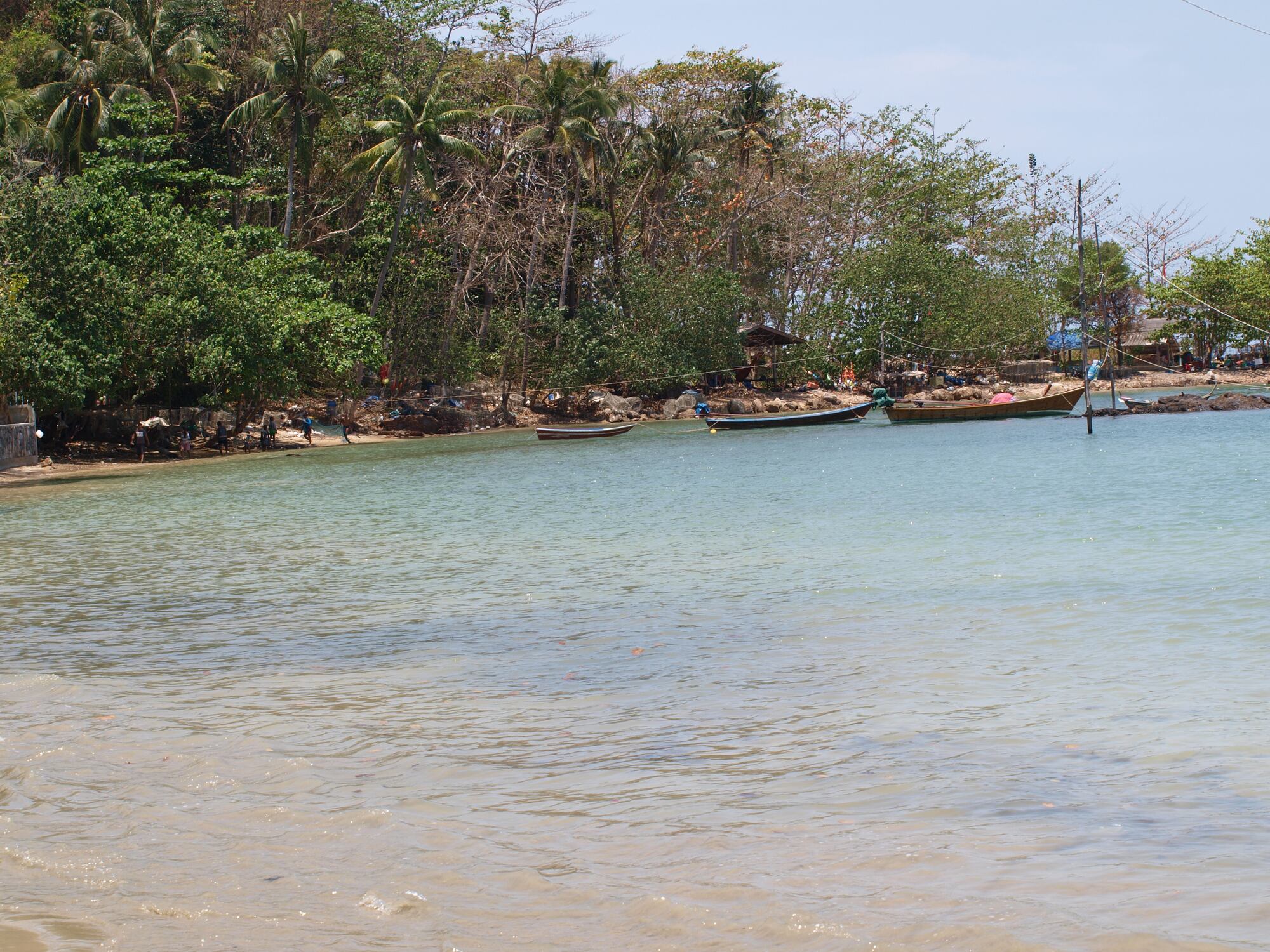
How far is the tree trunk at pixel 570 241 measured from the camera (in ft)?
146

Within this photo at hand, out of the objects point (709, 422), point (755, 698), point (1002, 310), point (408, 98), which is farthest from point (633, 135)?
point (755, 698)

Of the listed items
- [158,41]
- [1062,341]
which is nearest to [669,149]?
[158,41]

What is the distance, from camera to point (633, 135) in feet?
157

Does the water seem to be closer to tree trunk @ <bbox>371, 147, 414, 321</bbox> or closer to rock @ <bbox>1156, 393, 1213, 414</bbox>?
rock @ <bbox>1156, 393, 1213, 414</bbox>

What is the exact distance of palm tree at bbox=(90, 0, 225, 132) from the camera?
37.5 metres

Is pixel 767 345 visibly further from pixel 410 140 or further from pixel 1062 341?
pixel 1062 341

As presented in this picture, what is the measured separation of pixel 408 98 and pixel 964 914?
3954 cm

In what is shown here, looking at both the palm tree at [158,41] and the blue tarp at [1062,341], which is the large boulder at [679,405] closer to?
the palm tree at [158,41]

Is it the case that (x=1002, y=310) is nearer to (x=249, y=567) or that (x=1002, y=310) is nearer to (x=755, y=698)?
(x=249, y=567)

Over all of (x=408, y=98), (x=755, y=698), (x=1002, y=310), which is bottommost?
(x=755, y=698)

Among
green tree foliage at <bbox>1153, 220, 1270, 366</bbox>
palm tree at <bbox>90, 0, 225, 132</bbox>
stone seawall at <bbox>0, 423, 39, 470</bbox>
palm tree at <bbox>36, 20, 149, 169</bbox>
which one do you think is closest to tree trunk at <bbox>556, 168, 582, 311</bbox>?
palm tree at <bbox>90, 0, 225, 132</bbox>

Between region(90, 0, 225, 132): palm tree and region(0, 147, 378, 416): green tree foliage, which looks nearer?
region(0, 147, 378, 416): green tree foliage

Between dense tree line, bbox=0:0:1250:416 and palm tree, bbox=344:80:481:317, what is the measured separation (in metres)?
0.13

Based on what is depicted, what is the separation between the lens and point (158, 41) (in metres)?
38.8
